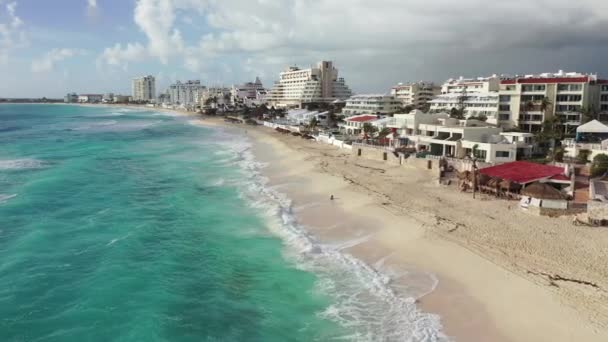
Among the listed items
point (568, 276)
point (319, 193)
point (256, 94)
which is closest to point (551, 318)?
point (568, 276)

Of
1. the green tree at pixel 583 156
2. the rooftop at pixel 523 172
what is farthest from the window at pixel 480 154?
the rooftop at pixel 523 172

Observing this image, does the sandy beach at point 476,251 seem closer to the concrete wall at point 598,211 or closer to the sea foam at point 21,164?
the concrete wall at point 598,211

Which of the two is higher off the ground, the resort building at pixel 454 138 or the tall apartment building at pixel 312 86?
the tall apartment building at pixel 312 86

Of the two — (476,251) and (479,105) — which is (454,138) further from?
(476,251)

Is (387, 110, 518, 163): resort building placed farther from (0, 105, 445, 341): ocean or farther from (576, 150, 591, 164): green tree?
(0, 105, 445, 341): ocean

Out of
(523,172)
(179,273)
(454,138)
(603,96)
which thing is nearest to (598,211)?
(523,172)

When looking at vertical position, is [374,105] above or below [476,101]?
below
